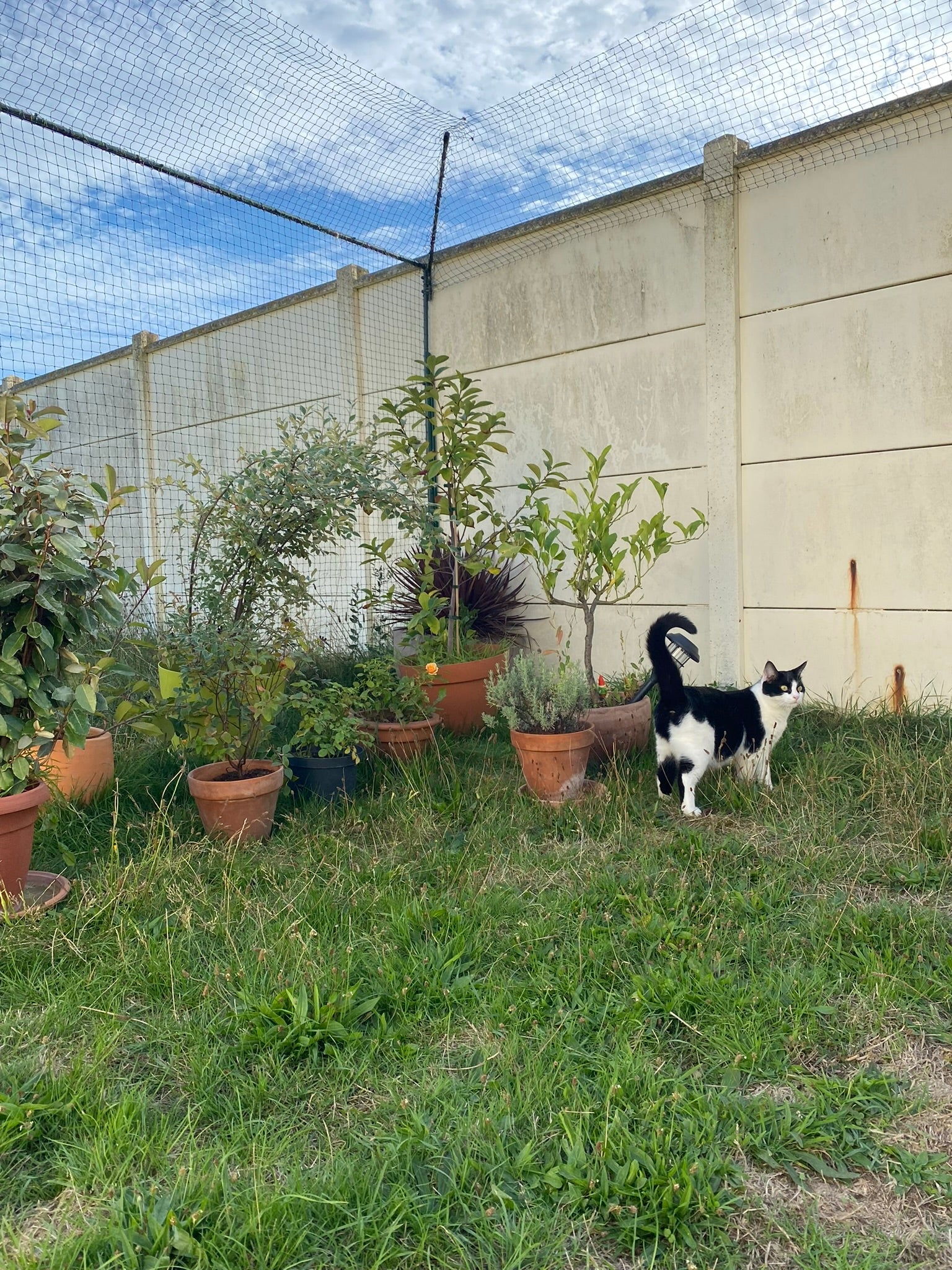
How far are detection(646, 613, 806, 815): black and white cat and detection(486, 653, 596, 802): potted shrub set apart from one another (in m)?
0.31

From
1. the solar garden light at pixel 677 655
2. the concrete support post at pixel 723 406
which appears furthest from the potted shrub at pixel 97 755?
the concrete support post at pixel 723 406

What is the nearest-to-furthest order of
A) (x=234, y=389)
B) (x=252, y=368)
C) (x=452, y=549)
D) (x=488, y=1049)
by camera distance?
(x=488, y=1049) < (x=452, y=549) < (x=252, y=368) < (x=234, y=389)

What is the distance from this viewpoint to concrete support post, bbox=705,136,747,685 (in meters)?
4.11

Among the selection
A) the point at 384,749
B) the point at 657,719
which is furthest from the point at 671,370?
the point at 384,749

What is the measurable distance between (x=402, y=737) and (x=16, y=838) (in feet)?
5.03

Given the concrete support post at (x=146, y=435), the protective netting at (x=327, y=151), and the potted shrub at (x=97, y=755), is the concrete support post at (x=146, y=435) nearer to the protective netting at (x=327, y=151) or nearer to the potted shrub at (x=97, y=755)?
the protective netting at (x=327, y=151)

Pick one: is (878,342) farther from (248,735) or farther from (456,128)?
(248,735)

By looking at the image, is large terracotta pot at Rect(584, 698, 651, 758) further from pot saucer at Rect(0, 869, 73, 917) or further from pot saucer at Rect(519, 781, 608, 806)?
pot saucer at Rect(0, 869, 73, 917)

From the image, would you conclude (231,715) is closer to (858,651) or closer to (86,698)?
(86,698)

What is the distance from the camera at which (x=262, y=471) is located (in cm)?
330

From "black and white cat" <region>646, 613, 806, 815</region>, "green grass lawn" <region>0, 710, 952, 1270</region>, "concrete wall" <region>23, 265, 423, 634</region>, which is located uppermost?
"concrete wall" <region>23, 265, 423, 634</region>

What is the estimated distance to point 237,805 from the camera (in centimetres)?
282

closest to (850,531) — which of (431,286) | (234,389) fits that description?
(431,286)

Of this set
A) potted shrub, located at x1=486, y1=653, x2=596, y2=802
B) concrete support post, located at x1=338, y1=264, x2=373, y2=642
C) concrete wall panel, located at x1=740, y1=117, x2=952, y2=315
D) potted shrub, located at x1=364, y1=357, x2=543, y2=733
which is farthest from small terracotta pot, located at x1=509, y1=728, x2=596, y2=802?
concrete support post, located at x1=338, y1=264, x2=373, y2=642
